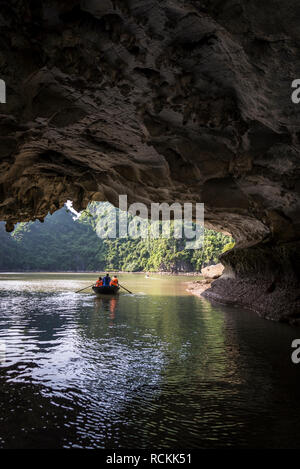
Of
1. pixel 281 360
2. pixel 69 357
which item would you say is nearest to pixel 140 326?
pixel 69 357

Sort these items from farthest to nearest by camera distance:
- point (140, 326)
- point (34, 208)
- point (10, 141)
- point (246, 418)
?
point (34, 208), point (140, 326), point (10, 141), point (246, 418)

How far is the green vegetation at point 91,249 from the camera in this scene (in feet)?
256

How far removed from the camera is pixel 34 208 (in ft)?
43.7

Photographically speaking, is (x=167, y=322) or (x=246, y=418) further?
(x=167, y=322)

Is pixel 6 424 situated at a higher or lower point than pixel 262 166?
lower

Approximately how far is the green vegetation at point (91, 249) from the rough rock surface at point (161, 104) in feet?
178

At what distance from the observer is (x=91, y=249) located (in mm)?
111562

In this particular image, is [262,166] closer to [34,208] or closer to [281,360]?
[281,360]

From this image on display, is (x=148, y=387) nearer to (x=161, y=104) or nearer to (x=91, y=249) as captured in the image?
(x=161, y=104)

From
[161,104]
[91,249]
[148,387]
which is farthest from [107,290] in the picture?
[91,249]

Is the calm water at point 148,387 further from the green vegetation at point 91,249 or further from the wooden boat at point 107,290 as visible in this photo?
the green vegetation at point 91,249

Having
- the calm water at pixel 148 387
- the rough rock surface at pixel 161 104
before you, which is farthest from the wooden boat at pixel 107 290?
the calm water at pixel 148 387

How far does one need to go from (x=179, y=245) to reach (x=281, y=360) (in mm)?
73822

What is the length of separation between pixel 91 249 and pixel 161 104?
106781 mm
